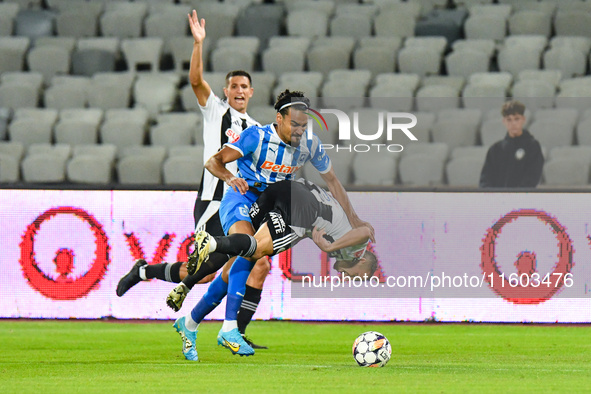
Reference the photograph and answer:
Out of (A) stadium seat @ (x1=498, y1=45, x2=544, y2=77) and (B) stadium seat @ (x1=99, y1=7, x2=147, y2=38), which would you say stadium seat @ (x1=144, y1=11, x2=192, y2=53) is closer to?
Result: (B) stadium seat @ (x1=99, y1=7, x2=147, y2=38)

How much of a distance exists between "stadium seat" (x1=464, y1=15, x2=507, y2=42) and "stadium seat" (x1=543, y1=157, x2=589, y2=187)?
2.93m

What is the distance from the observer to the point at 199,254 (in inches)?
204

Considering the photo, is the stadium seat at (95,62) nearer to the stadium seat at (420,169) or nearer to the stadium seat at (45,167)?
the stadium seat at (45,167)

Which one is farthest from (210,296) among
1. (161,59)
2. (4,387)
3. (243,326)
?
(161,59)

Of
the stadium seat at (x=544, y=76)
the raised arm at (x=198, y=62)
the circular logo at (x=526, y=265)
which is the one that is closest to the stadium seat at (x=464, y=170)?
the circular logo at (x=526, y=265)

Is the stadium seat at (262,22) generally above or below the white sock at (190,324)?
above

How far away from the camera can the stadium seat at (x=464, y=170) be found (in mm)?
8906

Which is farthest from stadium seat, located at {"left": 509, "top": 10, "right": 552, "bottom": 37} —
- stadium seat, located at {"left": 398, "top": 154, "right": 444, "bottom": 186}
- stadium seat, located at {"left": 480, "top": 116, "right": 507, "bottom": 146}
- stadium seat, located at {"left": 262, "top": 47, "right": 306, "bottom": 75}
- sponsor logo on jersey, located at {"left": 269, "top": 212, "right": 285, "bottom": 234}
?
sponsor logo on jersey, located at {"left": 269, "top": 212, "right": 285, "bottom": 234}

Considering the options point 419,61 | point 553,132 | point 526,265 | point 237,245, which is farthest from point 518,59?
point 237,245

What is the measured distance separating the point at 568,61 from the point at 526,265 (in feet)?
12.1

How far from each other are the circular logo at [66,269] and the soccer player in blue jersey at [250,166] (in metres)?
2.48

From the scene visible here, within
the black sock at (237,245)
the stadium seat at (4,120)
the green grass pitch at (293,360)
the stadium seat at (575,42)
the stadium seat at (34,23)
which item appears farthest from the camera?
the stadium seat at (34,23)

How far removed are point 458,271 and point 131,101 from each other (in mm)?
5354

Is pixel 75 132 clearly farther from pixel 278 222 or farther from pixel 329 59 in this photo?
pixel 278 222
